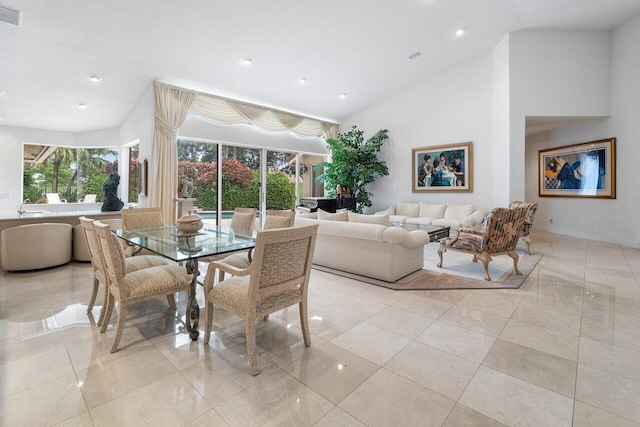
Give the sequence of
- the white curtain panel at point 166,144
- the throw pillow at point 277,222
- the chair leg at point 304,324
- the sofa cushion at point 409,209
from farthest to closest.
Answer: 1. the sofa cushion at point 409,209
2. the white curtain panel at point 166,144
3. the throw pillow at point 277,222
4. the chair leg at point 304,324

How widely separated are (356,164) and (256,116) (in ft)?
9.28

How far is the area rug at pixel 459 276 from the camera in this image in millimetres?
3430

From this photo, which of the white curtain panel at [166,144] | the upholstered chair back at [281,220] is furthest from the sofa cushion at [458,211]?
the white curtain panel at [166,144]

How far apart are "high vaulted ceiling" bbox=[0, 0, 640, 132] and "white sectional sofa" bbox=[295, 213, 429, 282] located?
9.79 ft

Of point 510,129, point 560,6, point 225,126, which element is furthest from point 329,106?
point 560,6

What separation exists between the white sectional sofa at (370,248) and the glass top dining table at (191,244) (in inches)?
50.6

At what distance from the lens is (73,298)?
2.99 meters

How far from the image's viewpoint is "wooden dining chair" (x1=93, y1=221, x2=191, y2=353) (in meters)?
2.03

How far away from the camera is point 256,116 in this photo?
675 centimetres

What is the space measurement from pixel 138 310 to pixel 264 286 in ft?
5.40

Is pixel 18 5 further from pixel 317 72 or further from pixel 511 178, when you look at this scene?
→ pixel 511 178

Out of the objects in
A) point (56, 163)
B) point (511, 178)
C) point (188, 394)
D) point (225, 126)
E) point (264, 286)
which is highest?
point (225, 126)

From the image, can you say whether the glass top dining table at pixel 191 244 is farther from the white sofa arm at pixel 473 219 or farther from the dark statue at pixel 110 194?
the white sofa arm at pixel 473 219

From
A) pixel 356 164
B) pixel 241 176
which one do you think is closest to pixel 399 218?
pixel 356 164
